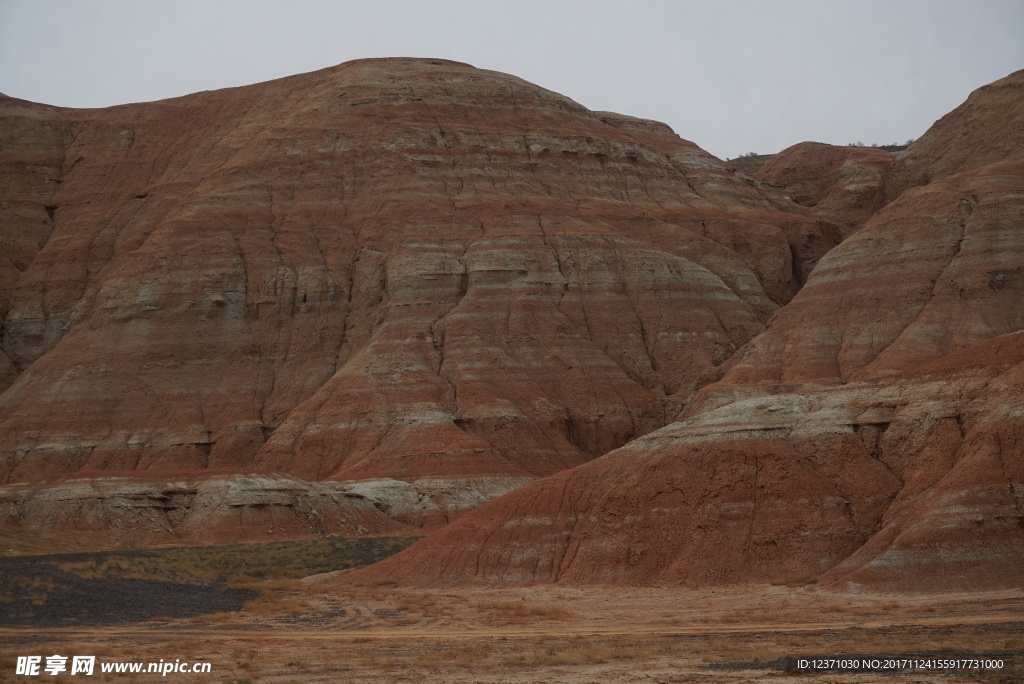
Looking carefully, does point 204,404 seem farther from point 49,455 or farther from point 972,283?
point 972,283

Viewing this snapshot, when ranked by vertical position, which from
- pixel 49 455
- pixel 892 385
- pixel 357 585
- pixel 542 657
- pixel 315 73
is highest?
pixel 315 73

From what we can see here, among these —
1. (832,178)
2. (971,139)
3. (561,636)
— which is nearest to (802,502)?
(561,636)

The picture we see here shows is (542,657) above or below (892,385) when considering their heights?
below

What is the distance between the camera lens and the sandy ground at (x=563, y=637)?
1028 inches

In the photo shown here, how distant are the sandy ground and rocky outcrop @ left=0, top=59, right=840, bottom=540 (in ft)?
121

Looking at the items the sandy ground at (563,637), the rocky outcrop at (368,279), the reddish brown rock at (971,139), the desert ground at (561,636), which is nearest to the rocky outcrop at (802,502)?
the desert ground at (561,636)

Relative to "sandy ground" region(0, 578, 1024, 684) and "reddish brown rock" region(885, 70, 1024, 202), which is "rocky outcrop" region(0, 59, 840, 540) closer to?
"reddish brown rock" region(885, 70, 1024, 202)

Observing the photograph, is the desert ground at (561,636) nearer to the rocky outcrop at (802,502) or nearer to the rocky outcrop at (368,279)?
the rocky outcrop at (802,502)

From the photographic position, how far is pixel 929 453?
43.9m

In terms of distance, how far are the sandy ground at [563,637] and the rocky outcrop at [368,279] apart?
3696cm

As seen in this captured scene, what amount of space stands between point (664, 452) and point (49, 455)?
54723mm

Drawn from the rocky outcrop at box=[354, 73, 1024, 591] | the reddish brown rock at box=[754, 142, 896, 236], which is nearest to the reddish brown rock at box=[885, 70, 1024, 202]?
the reddish brown rock at box=[754, 142, 896, 236]

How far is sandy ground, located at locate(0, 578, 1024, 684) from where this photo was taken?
1028 inches

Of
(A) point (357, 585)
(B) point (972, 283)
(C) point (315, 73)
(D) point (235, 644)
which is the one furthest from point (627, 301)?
(D) point (235, 644)
